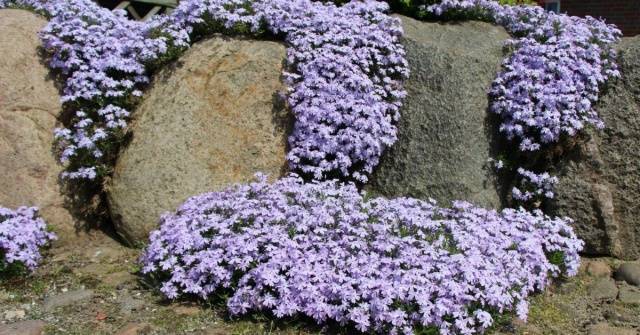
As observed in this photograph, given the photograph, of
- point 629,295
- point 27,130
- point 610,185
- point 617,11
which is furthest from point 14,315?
point 617,11

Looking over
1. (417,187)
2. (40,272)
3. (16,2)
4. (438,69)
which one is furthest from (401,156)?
(16,2)

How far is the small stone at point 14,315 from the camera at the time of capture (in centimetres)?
465

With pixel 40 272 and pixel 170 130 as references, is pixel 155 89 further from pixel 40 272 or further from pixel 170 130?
pixel 40 272

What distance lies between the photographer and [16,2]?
7211 mm

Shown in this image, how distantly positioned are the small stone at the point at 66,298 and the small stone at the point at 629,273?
4.64 metres

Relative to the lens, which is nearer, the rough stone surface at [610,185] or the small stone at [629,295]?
the small stone at [629,295]

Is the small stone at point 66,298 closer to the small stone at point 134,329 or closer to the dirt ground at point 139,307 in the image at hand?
the dirt ground at point 139,307

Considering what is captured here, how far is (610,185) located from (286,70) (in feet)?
11.0

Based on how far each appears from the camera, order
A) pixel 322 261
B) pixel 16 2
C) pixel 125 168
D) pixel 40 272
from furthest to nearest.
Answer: pixel 16 2
pixel 125 168
pixel 40 272
pixel 322 261

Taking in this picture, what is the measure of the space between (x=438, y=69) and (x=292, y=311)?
314 cm

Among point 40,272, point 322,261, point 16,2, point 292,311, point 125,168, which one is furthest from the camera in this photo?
point 16,2

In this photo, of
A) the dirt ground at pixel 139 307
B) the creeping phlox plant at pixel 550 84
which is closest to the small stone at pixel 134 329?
the dirt ground at pixel 139 307

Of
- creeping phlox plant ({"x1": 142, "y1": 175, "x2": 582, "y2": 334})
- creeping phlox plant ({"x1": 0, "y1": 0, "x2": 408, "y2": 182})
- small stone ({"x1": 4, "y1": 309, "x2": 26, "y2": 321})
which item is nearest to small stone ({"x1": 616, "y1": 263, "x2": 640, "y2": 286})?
creeping phlox plant ({"x1": 142, "y1": 175, "x2": 582, "y2": 334})

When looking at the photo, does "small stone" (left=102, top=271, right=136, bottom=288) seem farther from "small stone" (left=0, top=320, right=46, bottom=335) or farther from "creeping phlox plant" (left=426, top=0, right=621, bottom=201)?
"creeping phlox plant" (left=426, top=0, right=621, bottom=201)
